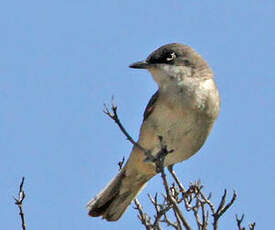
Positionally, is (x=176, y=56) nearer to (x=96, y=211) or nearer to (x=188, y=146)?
(x=188, y=146)

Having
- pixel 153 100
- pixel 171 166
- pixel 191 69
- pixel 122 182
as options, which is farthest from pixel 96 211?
pixel 191 69

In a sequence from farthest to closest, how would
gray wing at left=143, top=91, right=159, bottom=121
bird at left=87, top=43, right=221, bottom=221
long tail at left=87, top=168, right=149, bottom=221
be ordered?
long tail at left=87, top=168, right=149, bottom=221 < gray wing at left=143, top=91, right=159, bottom=121 < bird at left=87, top=43, right=221, bottom=221

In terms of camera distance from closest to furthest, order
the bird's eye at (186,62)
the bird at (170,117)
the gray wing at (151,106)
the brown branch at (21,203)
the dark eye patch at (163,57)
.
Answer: the brown branch at (21,203), the bird at (170,117), the gray wing at (151,106), the dark eye patch at (163,57), the bird's eye at (186,62)

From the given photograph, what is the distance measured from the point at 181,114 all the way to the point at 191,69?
78cm

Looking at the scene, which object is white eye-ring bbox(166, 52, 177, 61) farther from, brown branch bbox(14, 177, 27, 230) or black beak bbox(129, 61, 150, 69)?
brown branch bbox(14, 177, 27, 230)

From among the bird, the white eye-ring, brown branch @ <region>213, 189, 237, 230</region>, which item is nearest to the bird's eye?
the bird

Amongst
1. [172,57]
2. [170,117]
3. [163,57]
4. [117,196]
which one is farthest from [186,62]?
[117,196]

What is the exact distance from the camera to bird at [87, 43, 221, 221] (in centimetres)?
740

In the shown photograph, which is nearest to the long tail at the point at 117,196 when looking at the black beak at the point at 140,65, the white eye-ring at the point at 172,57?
the black beak at the point at 140,65

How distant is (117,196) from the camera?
8.33 metres

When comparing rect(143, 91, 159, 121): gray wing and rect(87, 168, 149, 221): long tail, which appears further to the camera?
rect(87, 168, 149, 221): long tail

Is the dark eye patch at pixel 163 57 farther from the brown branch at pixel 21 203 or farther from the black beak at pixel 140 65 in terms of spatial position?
the brown branch at pixel 21 203

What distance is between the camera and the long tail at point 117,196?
8250mm

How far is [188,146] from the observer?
7660mm
